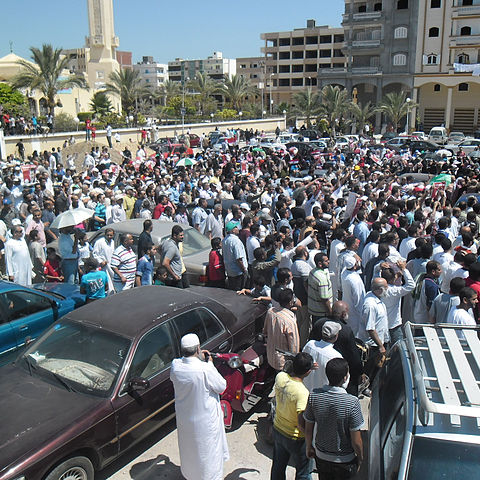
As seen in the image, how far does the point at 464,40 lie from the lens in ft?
167

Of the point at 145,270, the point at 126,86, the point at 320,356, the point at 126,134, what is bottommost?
the point at 145,270

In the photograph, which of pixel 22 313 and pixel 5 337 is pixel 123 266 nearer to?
pixel 22 313

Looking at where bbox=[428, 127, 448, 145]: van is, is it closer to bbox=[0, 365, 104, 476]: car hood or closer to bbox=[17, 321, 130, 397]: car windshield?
bbox=[17, 321, 130, 397]: car windshield

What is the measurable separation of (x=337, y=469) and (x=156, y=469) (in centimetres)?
202

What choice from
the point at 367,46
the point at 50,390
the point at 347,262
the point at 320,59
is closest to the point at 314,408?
the point at 50,390

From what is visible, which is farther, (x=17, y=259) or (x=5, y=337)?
(x=17, y=259)

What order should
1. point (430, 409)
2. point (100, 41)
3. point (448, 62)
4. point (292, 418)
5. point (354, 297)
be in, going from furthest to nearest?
1. point (100, 41)
2. point (448, 62)
3. point (354, 297)
4. point (292, 418)
5. point (430, 409)

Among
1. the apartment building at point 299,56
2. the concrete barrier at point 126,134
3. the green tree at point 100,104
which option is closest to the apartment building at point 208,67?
the apartment building at point 299,56

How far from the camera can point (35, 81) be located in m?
34.6

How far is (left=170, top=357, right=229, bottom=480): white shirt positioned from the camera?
14.1ft

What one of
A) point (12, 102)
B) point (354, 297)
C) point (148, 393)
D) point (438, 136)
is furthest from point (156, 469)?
point (12, 102)

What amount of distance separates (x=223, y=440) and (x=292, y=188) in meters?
11.9

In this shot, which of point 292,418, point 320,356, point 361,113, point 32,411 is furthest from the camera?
point 361,113

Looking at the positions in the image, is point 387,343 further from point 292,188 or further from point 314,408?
point 292,188
